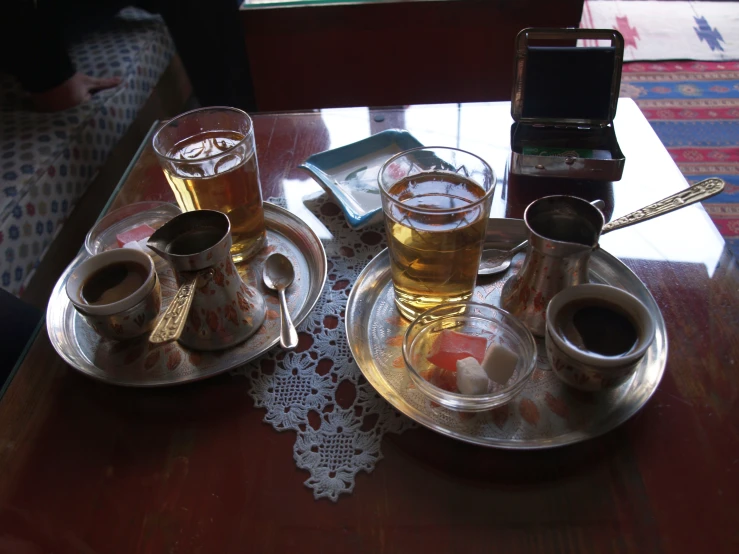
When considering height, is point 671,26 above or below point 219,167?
below

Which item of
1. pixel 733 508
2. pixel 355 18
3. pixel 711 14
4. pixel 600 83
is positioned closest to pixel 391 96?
pixel 355 18

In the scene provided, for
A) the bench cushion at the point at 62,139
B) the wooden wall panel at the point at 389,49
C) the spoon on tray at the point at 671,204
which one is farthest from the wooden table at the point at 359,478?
the wooden wall panel at the point at 389,49

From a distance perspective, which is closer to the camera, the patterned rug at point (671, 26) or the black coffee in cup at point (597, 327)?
the black coffee in cup at point (597, 327)

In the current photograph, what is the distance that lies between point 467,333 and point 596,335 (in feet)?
0.48

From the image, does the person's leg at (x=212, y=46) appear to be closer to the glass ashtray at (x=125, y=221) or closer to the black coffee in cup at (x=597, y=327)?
the glass ashtray at (x=125, y=221)

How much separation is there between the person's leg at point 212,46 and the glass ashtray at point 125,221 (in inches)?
48.7

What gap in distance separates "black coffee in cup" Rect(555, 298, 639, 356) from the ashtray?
0.37 meters

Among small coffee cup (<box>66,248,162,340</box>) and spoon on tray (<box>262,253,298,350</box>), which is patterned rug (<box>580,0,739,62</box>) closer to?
spoon on tray (<box>262,253,298,350</box>)

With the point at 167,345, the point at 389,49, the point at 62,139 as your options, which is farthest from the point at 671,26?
the point at 167,345

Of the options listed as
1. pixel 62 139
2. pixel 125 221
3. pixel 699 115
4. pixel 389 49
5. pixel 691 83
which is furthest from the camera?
pixel 691 83

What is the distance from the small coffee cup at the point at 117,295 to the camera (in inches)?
24.7

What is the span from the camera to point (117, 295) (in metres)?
0.66

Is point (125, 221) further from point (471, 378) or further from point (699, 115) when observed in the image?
point (699, 115)

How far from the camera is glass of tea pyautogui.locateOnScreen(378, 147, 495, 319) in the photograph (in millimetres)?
616
